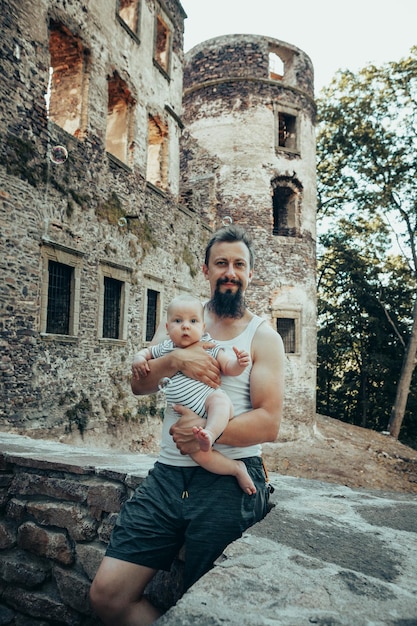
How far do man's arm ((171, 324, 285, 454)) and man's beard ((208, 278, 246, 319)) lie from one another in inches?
7.5

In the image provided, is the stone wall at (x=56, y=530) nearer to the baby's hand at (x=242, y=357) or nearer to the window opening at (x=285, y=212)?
the baby's hand at (x=242, y=357)

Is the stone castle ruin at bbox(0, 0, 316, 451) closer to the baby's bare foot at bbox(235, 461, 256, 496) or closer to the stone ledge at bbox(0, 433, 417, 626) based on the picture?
the stone ledge at bbox(0, 433, 417, 626)

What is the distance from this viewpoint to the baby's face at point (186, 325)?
2.37m

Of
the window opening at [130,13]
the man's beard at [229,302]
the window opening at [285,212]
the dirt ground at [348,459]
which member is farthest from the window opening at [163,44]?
the man's beard at [229,302]

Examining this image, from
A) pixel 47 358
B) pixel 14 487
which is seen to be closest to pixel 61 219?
pixel 47 358

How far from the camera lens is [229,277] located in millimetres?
2451

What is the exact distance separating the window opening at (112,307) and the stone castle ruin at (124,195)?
0.04 m

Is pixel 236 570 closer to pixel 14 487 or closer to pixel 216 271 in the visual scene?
pixel 216 271

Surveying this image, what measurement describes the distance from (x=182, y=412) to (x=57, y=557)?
146 centimetres

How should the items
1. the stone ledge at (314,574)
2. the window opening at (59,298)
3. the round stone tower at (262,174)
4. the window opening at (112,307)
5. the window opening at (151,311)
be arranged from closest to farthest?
the stone ledge at (314,574) → the window opening at (59,298) → the window opening at (112,307) → the window opening at (151,311) → the round stone tower at (262,174)

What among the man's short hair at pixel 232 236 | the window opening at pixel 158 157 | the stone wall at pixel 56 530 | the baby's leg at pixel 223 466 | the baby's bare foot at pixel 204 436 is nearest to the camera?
the baby's bare foot at pixel 204 436

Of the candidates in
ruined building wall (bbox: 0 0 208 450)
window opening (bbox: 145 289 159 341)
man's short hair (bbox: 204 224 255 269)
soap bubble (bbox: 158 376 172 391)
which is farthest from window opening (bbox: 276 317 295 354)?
soap bubble (bbox: 158 376 172 391)

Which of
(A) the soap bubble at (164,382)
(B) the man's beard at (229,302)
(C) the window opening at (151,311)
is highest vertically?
(C) the window opening at (151,311)

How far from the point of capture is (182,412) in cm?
221
